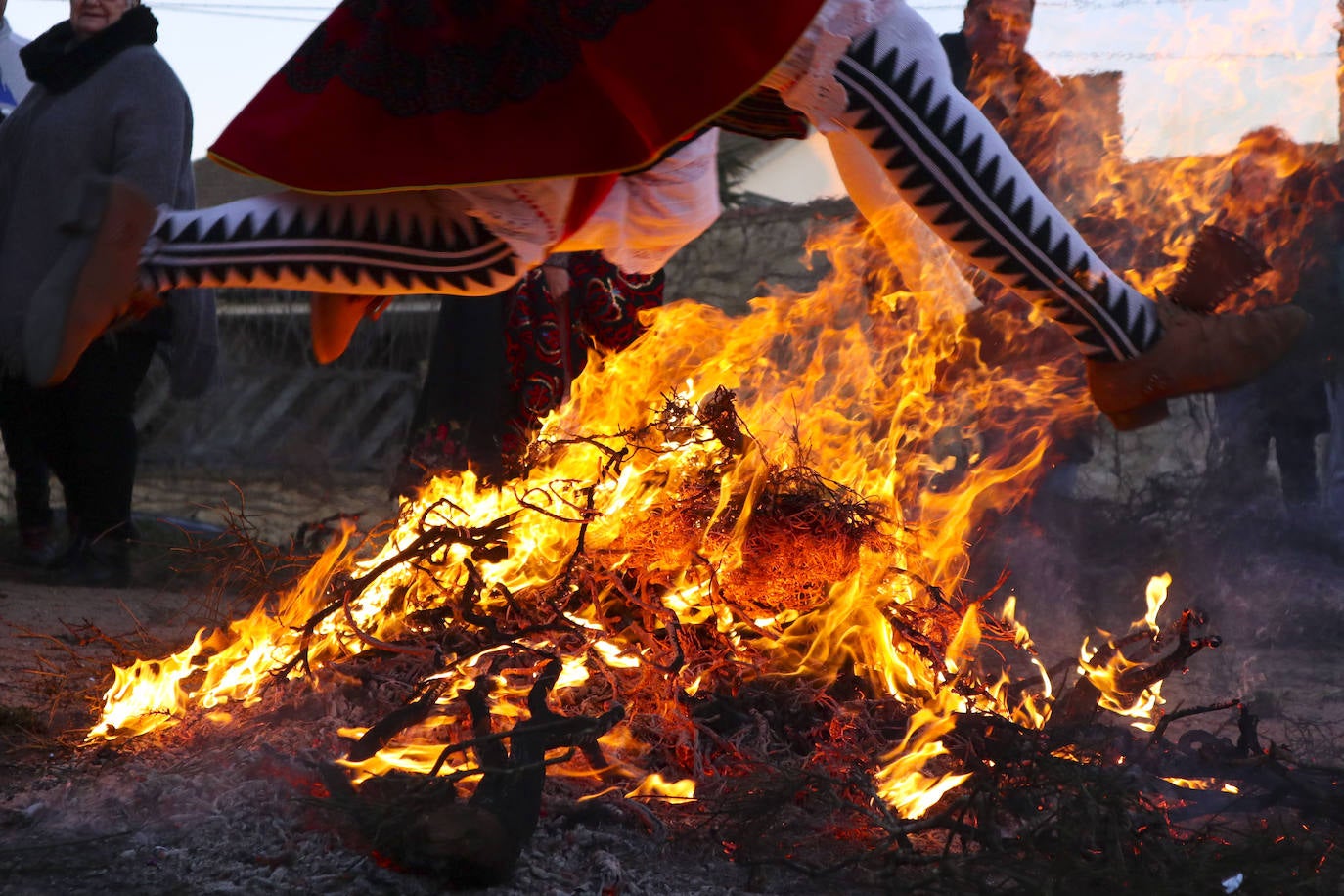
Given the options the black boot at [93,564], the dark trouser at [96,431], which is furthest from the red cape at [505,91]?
A: the black boot at [93,564]

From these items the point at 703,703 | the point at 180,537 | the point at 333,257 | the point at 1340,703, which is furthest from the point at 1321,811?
the point at 180,537

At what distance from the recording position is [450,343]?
5438mm

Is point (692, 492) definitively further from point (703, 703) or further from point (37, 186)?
point (37, 186)

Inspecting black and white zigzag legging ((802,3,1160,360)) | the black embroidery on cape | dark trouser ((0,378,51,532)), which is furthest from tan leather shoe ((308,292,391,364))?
dark trouser ((0,378,51,532))

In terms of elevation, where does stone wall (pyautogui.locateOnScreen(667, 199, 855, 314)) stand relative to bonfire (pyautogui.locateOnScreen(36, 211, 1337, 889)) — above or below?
above

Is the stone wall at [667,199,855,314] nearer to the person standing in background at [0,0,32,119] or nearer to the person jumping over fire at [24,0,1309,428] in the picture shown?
the person standing in background at [0,0,32,119]

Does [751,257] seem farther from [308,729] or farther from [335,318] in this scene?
[308,729]

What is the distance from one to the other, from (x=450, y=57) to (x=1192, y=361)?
161 centimetres

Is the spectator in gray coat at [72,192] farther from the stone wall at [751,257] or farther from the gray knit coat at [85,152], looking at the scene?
the stone wall at [751,257]

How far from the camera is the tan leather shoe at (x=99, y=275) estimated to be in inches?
92.9

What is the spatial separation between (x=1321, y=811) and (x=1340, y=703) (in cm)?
172

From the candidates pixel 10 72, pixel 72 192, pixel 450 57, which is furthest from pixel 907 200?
pixel 10 72

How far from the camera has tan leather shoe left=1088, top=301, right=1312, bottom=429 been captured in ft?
7.82

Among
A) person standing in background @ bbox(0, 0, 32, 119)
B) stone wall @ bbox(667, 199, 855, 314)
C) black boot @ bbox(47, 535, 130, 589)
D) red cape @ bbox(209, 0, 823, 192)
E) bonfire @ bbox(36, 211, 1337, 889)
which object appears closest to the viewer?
bonfire @ bbox(36, 211, 1337, 889)
